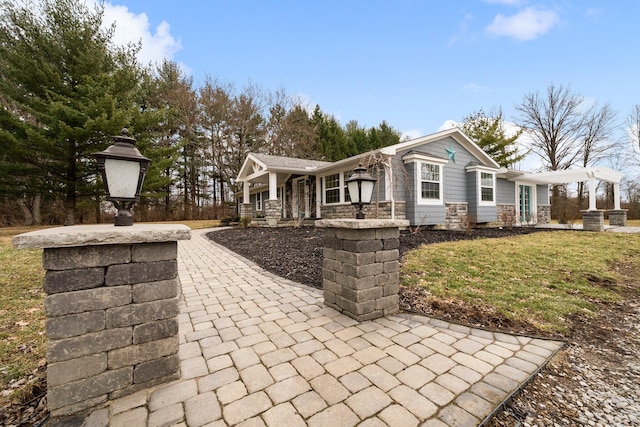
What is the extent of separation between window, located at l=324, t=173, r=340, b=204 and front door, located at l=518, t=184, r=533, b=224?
32.5 feet

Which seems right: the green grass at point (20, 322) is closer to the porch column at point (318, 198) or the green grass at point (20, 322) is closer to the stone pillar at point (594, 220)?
the porch column at point (318, 198)

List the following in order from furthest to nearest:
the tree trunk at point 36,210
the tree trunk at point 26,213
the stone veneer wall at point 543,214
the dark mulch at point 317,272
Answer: the tree trunk at point 26,213 < the tree trunk at point 36,210 < the stone veneer wall at point 543,214 < the dark mulch at point 317,272

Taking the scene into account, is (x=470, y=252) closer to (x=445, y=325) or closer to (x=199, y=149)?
(x=445, y=325)

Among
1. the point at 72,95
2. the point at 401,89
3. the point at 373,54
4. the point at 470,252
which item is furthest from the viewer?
the point at 401,89

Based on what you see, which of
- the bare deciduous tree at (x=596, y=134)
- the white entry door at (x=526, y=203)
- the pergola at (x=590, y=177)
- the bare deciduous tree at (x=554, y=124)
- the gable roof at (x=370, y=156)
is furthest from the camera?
the bare deciduous tree at (x=554, y=124)

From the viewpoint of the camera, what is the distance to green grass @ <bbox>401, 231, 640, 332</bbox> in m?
3.08

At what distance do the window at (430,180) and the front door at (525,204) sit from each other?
6.65 m

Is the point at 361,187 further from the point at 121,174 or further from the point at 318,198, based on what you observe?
the point at 318,198

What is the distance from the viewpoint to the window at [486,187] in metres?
11.3

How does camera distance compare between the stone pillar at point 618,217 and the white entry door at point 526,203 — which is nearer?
the stone pillar at point 618,217

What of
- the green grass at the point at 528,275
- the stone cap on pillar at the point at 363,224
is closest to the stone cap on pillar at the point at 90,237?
the stone cap on pillar at the point at 363,224

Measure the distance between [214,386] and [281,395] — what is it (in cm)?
47

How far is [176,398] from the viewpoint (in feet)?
5.24

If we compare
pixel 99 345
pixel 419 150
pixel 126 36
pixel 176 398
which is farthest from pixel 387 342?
pixel 126 36
